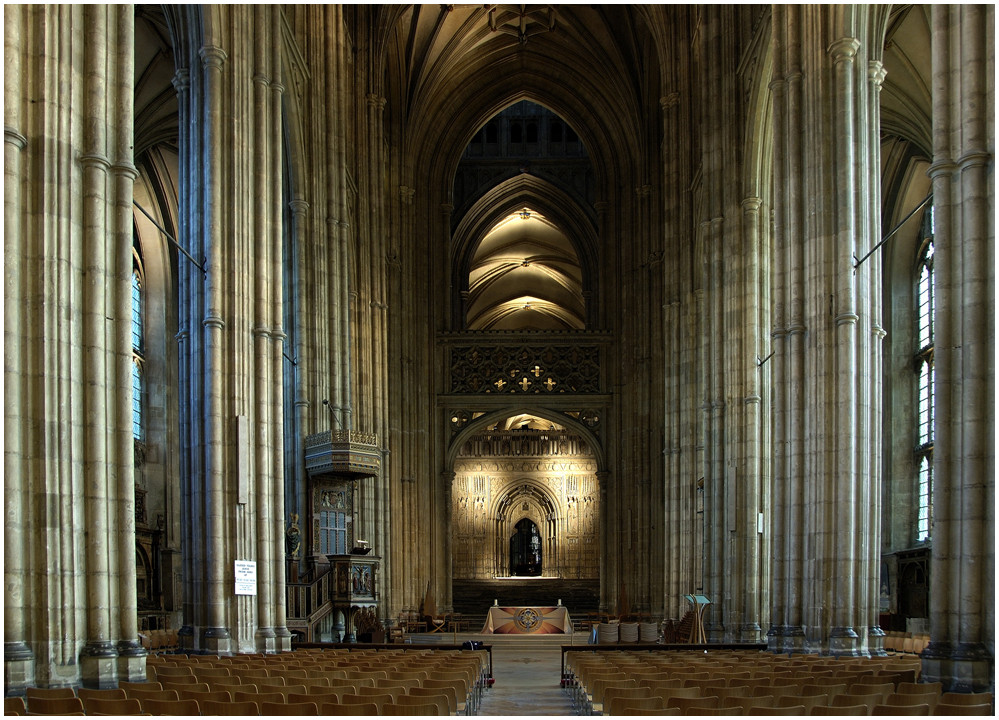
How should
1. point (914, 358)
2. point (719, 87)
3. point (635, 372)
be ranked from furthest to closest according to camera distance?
point (635, 372) → point (914, 358) → point (719, 87)

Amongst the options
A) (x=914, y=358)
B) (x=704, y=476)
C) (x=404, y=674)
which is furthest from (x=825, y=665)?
(x=914, y=358)

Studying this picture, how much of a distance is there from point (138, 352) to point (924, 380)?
21.8 meters

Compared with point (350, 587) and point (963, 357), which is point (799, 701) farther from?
point (350, 587)

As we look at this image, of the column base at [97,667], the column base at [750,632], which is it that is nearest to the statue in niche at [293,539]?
the column base at [750,632]

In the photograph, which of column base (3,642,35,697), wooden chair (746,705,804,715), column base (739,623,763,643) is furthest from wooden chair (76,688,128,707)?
column base (739,623,763,643)

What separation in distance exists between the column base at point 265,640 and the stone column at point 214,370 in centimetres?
95

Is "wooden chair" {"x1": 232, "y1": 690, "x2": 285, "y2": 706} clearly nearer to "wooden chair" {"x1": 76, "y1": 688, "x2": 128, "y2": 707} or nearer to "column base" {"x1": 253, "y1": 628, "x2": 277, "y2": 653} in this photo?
"wooden chair" {"x1": 76, "y1": 688, "x2": 128, "y2": 707}

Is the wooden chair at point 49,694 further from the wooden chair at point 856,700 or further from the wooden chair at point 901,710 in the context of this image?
the wooden chair at point 901,710

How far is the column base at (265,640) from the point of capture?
18.3m

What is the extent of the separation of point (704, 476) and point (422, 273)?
16168 millimetres

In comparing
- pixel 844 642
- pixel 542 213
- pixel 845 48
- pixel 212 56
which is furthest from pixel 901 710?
pixel 542 213

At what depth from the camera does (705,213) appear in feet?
88.4

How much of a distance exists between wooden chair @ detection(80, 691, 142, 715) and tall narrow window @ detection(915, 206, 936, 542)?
85.7 ft

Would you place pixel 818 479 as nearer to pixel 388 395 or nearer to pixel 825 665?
pixel 825 665
